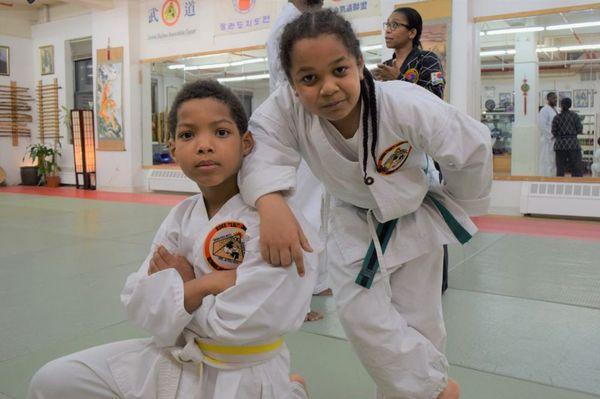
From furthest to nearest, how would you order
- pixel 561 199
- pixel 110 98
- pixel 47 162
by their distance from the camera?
pixel 47 162 < pixel 110 98 < pixel 561 199

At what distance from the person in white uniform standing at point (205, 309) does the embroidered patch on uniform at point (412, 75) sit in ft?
4.88

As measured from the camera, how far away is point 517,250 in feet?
14.9

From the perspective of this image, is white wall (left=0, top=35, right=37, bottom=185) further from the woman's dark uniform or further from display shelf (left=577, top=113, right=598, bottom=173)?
the woman's dark uniform

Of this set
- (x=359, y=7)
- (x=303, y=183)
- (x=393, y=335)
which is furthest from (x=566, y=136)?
(x=393, y=335)

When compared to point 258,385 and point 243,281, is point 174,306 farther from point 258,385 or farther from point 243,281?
point 258,385

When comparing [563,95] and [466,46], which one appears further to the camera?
[563,95]

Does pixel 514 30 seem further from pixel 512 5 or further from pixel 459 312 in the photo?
pixel 459 312

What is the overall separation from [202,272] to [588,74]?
8110 mm

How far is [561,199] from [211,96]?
6263 mm

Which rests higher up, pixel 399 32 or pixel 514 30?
pixel 514 30

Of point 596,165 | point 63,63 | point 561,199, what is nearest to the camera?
point 561,199

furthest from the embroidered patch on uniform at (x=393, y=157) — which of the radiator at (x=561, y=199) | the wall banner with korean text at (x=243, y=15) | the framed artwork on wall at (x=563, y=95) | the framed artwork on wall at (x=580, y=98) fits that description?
the wall banner with korean text at (x=243, y=15)

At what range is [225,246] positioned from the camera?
53.9 inches

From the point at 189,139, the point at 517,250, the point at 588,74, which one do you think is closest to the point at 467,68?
the point at 588,74
